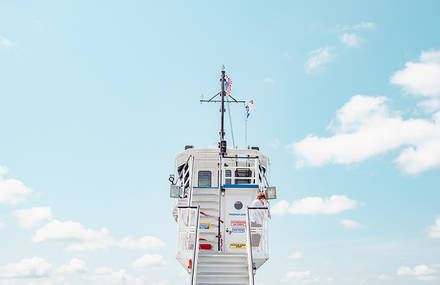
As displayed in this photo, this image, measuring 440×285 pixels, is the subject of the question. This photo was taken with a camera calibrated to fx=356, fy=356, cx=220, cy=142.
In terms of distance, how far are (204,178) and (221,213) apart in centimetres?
201

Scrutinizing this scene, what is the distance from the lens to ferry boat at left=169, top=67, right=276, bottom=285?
9.28m

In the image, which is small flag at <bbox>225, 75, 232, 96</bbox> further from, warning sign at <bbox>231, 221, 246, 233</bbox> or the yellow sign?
the yellow sign

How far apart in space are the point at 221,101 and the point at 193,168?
3.70 m

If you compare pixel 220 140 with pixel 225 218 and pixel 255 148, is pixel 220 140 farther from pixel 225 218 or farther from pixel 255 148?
pixel 225 218

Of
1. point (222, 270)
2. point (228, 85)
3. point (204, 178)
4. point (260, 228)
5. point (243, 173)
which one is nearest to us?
point (222, 270)

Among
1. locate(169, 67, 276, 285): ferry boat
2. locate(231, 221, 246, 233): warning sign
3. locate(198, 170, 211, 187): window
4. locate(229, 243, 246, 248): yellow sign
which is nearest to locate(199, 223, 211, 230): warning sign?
locate(169, 67, 276, 285): ferry boat

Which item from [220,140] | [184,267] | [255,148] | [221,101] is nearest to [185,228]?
[184,267]

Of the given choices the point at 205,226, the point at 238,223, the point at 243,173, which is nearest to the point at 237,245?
the point at 238,223

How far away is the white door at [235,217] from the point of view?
12.5 m

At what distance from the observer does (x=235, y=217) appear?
12766 mm

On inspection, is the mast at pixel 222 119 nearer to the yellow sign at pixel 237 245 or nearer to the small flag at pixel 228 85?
the small flag at pixel 228 85

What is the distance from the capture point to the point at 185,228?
1002 centimetres

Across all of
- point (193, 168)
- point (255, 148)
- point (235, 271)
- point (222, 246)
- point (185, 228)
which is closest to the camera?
point (235, 271)

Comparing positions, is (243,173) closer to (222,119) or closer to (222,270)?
(222,119)
